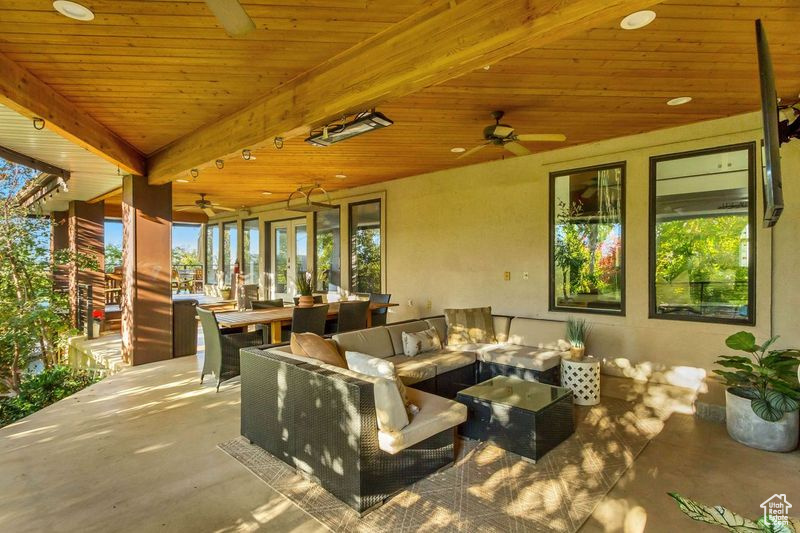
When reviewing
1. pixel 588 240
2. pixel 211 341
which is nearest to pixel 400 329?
pixel 211 341

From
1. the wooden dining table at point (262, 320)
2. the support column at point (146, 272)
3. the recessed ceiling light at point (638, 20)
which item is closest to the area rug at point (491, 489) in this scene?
the wooden dining table at point (262, 320)

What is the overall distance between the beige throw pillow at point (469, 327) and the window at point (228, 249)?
9106 millimetres

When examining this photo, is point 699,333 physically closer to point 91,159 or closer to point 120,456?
point 120,456

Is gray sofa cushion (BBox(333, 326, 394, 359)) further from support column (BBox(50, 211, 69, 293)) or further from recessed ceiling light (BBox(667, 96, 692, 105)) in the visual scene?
support column (BBox(50, 211, 69, 293))

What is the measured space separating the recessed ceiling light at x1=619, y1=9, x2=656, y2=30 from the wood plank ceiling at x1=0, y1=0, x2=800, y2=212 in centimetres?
6

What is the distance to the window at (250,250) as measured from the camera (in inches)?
447

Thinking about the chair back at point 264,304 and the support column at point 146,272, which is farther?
the chair back at point 264,304

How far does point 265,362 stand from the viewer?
9.87ft

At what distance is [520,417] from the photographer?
9.77ft

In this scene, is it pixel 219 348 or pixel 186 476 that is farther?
pixel 219 348

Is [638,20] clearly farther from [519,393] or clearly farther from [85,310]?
[85,310]

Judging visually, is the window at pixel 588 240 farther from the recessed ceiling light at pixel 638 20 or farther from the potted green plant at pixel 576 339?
the recessed ceiling light at pixel 638 20

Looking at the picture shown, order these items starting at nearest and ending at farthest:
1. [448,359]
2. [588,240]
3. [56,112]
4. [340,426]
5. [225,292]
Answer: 1. [340,426]
2. [56,112]
3. [448,359]
4. [588,240]
5. [225,292]

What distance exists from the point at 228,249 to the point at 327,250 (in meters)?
4.87
